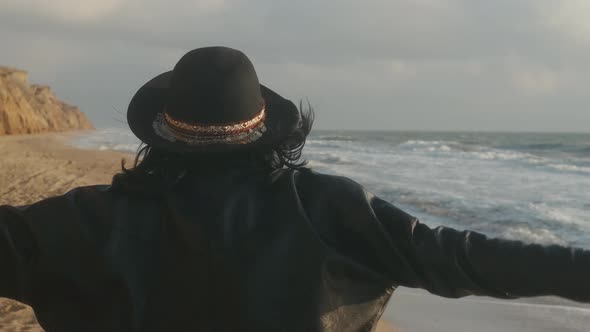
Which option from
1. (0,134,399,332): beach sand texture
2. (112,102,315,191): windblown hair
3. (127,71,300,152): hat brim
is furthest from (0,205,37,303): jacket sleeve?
(0,134,399,332): beach sand texture

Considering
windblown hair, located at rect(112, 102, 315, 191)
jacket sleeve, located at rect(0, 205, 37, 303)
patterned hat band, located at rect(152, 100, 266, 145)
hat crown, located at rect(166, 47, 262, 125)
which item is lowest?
jacket sleeve, located at rect(0, 205, 37, 303)

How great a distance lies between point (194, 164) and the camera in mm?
1523

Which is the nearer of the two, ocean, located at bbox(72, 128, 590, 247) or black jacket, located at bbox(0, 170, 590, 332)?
black jacket, located at bbox(0, 170, 590, 332)

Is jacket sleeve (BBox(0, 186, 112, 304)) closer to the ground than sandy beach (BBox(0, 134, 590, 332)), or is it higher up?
higher up

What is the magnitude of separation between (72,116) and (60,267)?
303 ft

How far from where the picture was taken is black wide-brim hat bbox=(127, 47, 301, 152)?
58.6 inches

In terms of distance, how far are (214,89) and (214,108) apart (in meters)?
0.04

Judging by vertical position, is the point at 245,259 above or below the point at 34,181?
above

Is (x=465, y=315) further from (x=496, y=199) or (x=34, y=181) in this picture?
(x=34, y=181)

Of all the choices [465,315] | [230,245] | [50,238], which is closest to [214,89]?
[230,245]

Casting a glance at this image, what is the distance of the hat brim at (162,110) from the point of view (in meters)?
1.49

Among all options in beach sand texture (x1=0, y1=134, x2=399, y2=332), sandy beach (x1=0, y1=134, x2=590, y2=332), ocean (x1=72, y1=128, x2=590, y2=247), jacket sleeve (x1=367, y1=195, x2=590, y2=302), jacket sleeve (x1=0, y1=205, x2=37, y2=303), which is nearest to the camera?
jacket sleeve (x1=367, y1=195, x2=590, y2=302)

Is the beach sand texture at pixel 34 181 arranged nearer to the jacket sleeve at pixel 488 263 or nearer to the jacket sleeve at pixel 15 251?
the jacket sleeve at pixel 15 251

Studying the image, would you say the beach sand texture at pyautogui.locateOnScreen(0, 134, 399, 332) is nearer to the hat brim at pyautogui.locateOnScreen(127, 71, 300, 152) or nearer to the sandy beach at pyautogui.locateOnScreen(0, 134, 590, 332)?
the sandy beach at pyautogui.locateOnScreen(0, 134, 590, 332)
